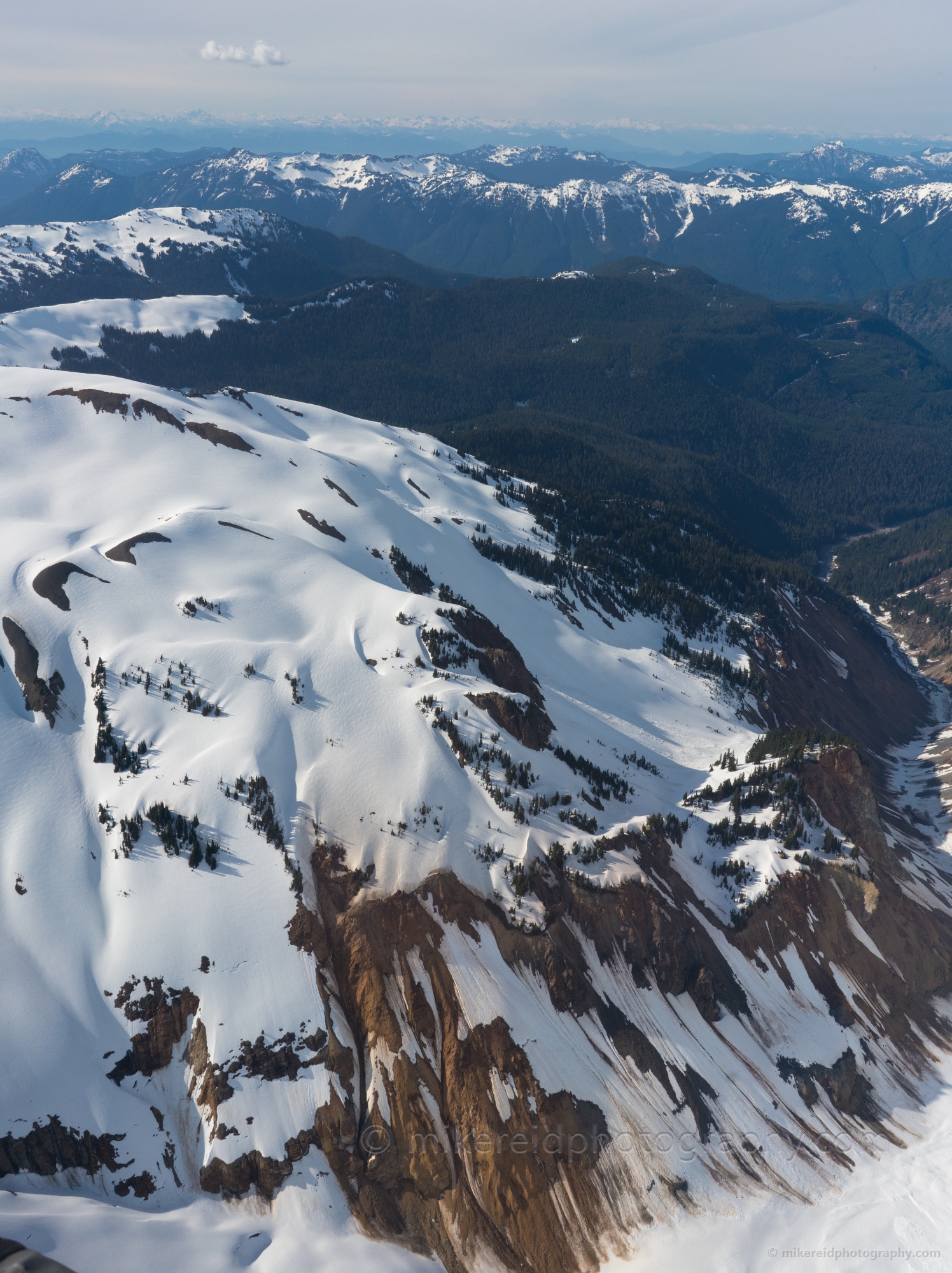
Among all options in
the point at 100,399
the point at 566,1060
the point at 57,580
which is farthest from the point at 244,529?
the point at 566,1060

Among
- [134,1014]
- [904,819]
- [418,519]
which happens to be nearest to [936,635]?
[904,819]

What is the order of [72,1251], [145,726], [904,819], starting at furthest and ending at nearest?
[904,819]
[145,726]
[72,1251]

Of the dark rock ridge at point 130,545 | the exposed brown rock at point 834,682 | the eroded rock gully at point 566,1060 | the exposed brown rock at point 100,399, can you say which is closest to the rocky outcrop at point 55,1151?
the eroded rock gully at point 566,1060

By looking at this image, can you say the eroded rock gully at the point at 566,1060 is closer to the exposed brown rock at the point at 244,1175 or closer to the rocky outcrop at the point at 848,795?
the exposed brown rock at the point at 244,1175

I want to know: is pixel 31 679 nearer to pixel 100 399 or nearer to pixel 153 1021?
pixel 153 1021

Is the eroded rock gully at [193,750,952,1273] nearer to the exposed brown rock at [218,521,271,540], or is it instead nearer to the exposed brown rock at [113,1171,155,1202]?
the exposed brown rock at [113,1171,155,1202]

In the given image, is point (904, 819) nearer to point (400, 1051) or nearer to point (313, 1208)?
point (400, 1051)
